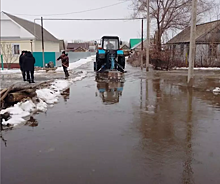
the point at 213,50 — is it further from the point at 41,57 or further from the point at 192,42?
the point at 41,57

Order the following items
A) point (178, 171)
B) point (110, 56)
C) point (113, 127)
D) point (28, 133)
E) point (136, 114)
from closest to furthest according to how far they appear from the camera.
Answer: point (178, 171), point (28, 133), point (113, 127), point (136, 114), point (110, 56)

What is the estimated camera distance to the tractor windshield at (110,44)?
18812 mm

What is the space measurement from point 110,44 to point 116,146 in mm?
15159

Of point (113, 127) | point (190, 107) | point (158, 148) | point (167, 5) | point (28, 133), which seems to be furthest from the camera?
point (167, 5)

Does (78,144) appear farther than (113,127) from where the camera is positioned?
No

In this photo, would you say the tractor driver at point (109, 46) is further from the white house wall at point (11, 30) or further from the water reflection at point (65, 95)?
the white house wall at point (11, 30)

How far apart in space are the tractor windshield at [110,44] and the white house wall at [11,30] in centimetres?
1063

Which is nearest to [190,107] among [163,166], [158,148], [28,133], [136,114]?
[136,114]

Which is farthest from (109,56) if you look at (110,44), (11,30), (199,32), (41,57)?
(199,32)

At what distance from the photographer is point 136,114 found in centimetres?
661

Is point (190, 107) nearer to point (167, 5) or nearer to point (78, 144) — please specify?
point (78, 144)

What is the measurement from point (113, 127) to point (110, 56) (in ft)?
41.6

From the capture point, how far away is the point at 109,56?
17.8 meters

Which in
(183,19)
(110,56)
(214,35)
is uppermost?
(183,19)
